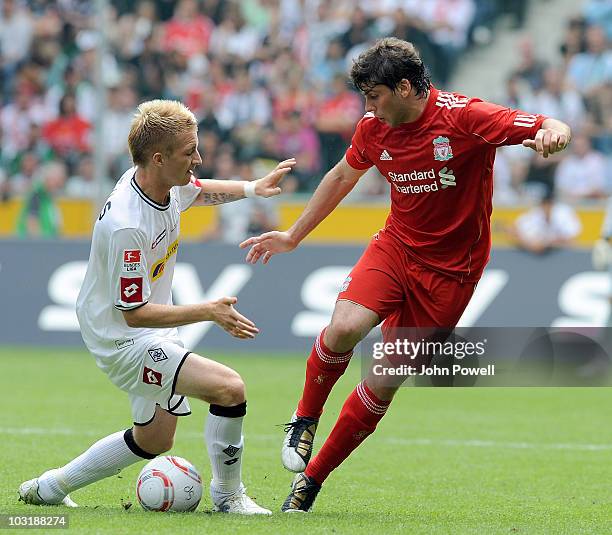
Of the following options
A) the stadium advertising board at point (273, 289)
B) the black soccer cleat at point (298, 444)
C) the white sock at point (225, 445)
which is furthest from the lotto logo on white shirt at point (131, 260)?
the stadium advertising board at point (273, 289)

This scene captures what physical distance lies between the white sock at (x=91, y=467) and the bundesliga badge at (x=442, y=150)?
2.06m

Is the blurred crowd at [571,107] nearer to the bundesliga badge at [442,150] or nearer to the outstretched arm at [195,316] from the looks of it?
the bundesliga badge at [442,150]

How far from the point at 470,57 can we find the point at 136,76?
15.2 ft

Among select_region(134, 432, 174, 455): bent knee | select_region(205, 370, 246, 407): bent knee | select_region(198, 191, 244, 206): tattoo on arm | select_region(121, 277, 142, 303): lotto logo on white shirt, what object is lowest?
select_region(134, 432, 174, 455): bent knee

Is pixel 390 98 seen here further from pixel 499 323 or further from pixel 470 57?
pixel 470 57

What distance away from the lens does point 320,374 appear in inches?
238

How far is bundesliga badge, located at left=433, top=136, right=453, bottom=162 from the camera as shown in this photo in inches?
231

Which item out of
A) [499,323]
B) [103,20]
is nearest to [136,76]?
[103,20]

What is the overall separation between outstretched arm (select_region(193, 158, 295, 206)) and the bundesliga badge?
0.75 metres

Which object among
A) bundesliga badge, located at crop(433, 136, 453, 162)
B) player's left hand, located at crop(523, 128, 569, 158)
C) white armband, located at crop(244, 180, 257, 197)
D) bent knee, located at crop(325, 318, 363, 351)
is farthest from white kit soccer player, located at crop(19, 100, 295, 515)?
player's left hand, located at crop(523, 128, 569, 158)

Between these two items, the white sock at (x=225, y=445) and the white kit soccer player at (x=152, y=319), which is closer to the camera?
the white kit soccer player at (x=152, y=319)

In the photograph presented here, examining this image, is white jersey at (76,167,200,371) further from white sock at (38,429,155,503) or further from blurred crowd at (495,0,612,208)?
blurred crowd at (495,0,612,208)

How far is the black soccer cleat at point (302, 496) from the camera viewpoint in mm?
6047

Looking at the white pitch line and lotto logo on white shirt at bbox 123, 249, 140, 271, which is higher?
lotto logo on white shirt at bbox 123, 249, 140, 271
